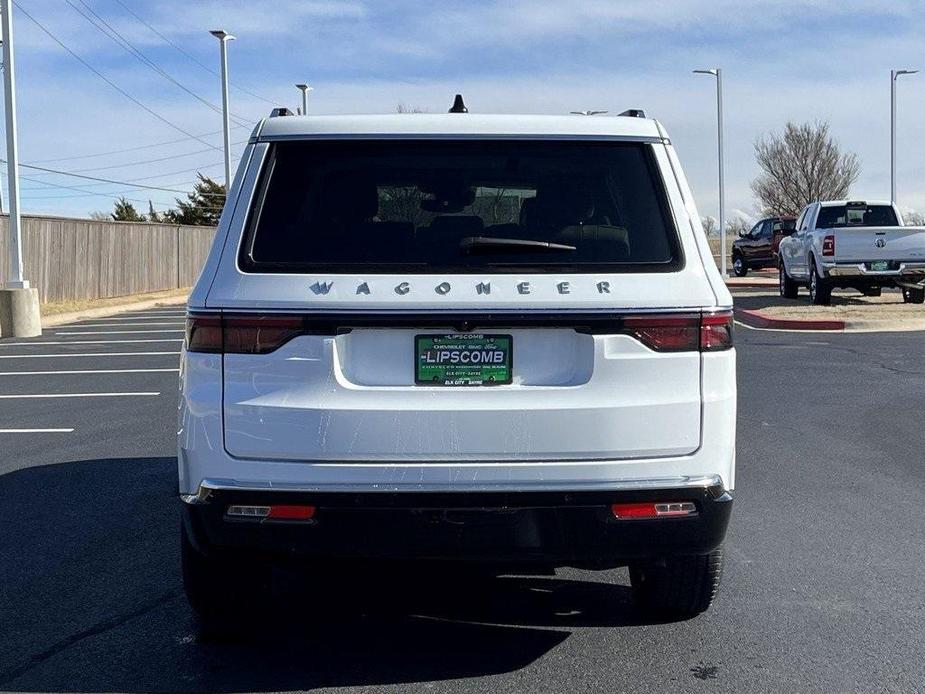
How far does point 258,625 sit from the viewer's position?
4699 mm

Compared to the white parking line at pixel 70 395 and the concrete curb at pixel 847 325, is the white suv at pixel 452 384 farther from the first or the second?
the concrete curb at pixel 847 325

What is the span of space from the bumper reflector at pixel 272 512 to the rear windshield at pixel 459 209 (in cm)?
78

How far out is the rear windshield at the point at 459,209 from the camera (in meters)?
3.95

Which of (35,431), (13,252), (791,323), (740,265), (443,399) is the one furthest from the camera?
(740,265)

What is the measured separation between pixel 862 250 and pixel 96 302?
728 inches

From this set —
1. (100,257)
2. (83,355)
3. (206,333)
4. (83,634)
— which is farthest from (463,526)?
(100,257)

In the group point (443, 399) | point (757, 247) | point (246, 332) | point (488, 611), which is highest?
point (757, 247)

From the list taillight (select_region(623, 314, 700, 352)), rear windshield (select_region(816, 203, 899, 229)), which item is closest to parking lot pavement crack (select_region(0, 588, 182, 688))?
taillight (select_region(623, 314, 700, 352))

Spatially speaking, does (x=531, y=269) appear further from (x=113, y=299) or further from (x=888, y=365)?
(x=113, y=299)

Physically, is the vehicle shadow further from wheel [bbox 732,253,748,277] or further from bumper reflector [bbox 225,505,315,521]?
wheel [bbox 732,253,748,277]

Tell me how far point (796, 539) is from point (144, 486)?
3898 millimetres

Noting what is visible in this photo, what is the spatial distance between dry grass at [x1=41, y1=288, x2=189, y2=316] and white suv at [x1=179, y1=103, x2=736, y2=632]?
22.8 meters

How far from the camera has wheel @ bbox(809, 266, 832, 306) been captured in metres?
21.6

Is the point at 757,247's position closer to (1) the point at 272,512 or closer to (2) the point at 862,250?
(2) the point at 862,250
